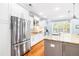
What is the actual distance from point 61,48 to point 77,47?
305mm

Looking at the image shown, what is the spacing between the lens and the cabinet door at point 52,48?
2188 mm

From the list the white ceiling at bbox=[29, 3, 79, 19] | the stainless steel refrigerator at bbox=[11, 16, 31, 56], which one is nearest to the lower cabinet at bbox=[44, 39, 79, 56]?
the stainless steel refrigerator at bbox=[11, 16, 31, 56]

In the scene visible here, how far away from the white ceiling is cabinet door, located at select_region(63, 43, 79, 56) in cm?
54

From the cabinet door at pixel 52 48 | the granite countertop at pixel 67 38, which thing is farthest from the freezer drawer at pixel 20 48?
the granite countertop at pixel 67 38

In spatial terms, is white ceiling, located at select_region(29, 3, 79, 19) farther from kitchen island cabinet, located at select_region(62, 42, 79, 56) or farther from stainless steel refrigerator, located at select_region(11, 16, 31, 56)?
kitchen island cabinet, located at select_region(62, 42, 79, 56)

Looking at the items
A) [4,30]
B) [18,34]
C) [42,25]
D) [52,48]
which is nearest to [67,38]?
[52,48]

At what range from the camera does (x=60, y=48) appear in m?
2.23

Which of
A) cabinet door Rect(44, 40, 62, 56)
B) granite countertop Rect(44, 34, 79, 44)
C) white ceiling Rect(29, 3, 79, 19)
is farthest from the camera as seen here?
cabinet door Rect(44, 40, 62, 56)

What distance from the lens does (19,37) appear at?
2.35 meters

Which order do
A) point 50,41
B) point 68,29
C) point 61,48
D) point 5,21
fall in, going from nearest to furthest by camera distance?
point 68,29 → point 5,21 → point 61,48 → point 50,41

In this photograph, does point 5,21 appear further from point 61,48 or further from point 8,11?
point 61,48

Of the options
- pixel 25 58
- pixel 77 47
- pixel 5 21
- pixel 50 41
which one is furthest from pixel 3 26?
pixel 77 47

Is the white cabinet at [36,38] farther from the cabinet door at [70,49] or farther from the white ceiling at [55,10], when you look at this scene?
the cabinet door at [70,49]

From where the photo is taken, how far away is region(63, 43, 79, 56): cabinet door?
6.70ft
